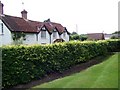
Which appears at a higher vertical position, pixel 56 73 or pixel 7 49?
pixel 7 49

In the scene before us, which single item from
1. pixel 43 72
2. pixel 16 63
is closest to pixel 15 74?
pixel 16 63

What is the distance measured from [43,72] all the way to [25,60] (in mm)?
1919

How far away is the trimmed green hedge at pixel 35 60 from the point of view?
1416 cm

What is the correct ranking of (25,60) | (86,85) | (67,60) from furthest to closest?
(67,60), (25,60), (86,85)

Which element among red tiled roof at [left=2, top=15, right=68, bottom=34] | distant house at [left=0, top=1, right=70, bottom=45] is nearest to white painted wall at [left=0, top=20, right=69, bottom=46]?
distant house at [left=0, top=1, right=70, bottom=45]

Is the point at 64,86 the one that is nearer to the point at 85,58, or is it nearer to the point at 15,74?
the point at 15,74

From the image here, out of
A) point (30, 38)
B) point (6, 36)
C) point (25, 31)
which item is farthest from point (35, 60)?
point (30, 38)

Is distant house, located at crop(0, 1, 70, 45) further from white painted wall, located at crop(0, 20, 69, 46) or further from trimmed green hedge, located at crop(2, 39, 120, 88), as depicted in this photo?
trimmed green hedge, located at crop(2, 39, 120, 88)

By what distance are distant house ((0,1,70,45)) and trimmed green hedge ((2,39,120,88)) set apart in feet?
50.1

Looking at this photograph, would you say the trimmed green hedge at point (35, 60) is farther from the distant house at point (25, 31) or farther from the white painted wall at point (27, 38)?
the white painted wall at point (27, 38)

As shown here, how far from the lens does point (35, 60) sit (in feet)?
53.6

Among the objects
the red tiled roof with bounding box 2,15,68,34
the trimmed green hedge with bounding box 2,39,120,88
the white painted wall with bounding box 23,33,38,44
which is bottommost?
the trimmed green hedge with bounding box 2,39,120,88

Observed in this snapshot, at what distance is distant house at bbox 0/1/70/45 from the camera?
40625 mm

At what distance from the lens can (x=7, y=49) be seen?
14.3 metres
